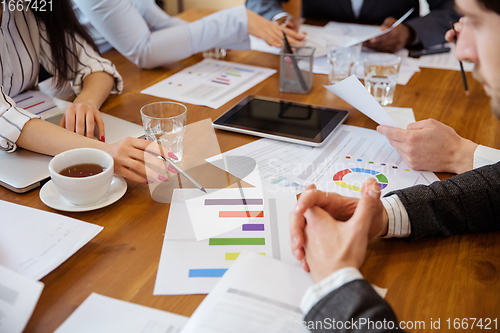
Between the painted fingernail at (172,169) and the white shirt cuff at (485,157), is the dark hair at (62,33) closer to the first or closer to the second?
the painted fingernail at (172,169)

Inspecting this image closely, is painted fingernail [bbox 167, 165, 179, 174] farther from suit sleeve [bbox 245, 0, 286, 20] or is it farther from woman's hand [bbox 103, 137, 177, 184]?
suit sleeve [bbox 245, 0, 286, 20]

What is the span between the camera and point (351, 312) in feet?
1.71

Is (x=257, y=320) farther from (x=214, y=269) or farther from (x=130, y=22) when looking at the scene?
(x=130, y=22)

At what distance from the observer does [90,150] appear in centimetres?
80

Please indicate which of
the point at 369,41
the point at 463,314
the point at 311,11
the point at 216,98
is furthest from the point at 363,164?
the point at 311,11

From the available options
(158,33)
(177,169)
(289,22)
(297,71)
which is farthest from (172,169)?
(289,22)

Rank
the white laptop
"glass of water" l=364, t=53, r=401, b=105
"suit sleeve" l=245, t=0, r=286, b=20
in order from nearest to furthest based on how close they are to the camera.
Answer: the white laptop
"glass of water" l=364, t=53, r=401, b=105
"suit sleeve" l=245, t=0, r=286, b=20

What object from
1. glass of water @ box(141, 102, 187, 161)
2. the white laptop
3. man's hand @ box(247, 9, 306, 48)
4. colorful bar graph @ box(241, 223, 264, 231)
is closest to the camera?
colorful bar graph @ box(241, 223, 264, 231)

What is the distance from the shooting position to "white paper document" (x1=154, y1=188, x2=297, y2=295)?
2.02 feet

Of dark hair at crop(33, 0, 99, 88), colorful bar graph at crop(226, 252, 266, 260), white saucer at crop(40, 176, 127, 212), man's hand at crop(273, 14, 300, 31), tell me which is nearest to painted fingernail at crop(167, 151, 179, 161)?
white saucer at crop(40, 176, 127, 212)

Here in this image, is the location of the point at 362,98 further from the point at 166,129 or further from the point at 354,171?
the point at 166,129

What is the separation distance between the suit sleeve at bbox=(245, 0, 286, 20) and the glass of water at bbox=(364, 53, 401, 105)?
732 millimetres

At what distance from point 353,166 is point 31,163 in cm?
71

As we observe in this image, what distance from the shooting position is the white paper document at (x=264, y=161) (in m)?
0.85
